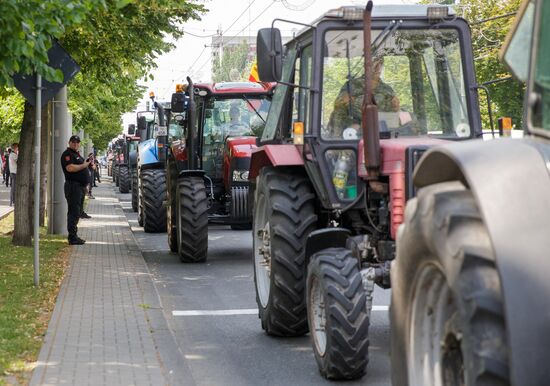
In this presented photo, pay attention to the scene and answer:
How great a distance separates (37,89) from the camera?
12.6 m

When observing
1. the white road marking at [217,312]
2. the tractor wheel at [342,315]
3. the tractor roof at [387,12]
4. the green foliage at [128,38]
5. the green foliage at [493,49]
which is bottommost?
the white road marking at [217,312]

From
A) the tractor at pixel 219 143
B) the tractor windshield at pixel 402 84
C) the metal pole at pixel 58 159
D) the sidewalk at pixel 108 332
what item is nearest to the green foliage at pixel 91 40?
the metal pole at pixel 58 159

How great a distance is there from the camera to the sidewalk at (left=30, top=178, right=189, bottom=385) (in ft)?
26.2

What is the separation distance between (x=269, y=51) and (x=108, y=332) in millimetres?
2832

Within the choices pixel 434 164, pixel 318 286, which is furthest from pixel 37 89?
pixel 434 164

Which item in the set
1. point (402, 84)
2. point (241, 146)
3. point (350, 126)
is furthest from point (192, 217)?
point (402, 84)

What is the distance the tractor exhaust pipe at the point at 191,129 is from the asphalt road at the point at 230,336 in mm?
1487

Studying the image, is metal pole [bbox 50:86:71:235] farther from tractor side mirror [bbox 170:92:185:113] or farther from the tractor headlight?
the tractor headlight

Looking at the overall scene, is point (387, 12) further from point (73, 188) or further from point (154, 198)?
point (154, 198)

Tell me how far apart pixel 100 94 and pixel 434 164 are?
28.1 metres

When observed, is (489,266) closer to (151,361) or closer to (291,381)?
(291,381)

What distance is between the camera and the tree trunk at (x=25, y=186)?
19.4m

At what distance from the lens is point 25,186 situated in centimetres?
1988

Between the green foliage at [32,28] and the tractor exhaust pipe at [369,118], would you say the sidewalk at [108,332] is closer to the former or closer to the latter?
the tractor exhaust pipe at [369,118]
